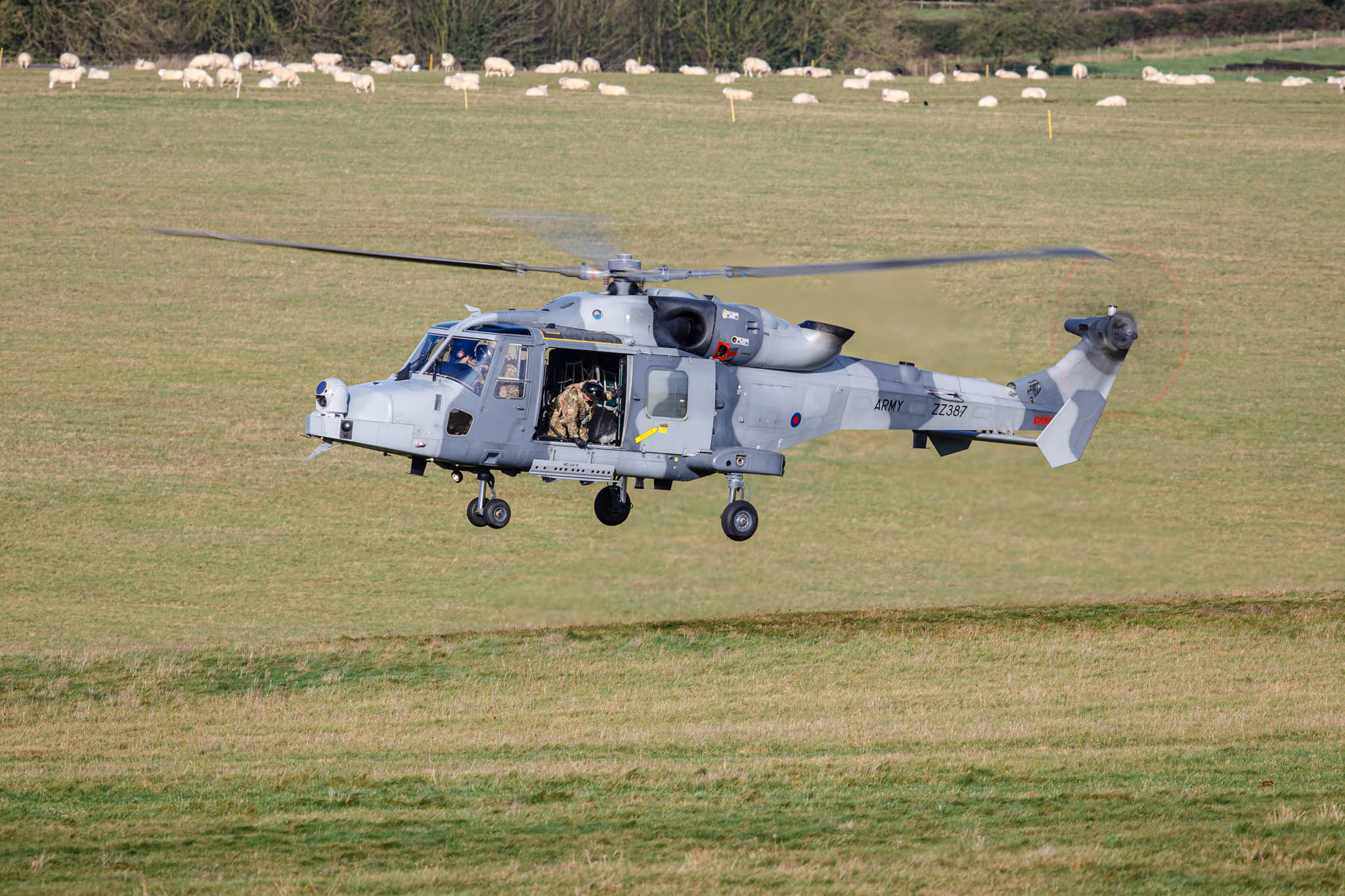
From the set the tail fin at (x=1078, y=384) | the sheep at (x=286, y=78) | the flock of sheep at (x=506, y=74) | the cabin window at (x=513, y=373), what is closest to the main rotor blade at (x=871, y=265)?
the cabin window at (x=513, y=373)

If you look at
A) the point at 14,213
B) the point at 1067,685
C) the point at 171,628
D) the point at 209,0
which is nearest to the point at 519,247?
the point at 14,213

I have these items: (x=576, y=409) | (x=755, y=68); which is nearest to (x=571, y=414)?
(x=576, y=409)

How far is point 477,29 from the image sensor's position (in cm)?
10875

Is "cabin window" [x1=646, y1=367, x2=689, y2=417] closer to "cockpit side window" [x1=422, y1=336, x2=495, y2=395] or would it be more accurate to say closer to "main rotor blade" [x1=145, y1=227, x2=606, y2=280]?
"main rotor blade" [x1=145, y1=227, x2=606, y2=280]

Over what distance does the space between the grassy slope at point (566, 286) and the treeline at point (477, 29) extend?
989cm

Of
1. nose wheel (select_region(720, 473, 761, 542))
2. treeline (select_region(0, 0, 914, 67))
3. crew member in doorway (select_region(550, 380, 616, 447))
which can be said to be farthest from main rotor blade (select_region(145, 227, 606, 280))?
treeline (select_region(0, 0, 914, 67))

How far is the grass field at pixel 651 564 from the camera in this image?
19.7 meters

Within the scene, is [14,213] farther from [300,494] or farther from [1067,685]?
[1067,685]

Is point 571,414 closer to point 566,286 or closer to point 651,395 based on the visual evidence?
point 651,395

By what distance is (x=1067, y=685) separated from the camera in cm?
2891

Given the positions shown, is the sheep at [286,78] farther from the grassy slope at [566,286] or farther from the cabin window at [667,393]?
the cabin window at [667,393]

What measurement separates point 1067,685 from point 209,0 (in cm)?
8449

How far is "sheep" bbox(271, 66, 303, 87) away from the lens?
8959 cm

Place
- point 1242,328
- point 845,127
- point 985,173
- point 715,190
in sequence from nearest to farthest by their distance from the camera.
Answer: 1. point 1242,328
2. point 715,190
3. point 985,173
4. point 845,127
